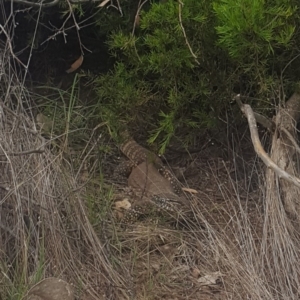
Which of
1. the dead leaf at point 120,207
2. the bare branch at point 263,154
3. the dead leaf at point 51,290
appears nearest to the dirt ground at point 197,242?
the dead leaf at point 120,207

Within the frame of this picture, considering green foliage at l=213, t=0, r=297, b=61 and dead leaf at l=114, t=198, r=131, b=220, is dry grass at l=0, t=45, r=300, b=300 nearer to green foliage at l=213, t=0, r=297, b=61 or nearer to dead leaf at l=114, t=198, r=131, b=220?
dead leaf at l=114, t=198, r=131, b=220

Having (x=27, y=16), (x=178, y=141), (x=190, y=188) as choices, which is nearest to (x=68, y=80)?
(x=27, y=16)

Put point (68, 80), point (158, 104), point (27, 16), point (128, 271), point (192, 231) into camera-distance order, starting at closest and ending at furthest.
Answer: point (128, 271)
point (192, 231)
point (158, 104)
point (27, 16)
point (68, 80)

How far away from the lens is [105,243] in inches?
150

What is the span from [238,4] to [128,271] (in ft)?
5.33

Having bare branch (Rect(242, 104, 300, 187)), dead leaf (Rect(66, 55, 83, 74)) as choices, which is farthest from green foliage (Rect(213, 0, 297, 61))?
dead leaf (Rect(66, 55, 83, 74))

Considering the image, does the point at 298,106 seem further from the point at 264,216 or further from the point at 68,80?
the point at 68,80

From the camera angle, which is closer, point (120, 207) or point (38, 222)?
point (38, 222)

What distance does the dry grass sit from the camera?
3.54m

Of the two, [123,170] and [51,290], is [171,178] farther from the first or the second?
[51,290]

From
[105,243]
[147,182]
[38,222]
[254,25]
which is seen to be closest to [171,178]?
[147,182]

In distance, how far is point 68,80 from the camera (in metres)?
5.66

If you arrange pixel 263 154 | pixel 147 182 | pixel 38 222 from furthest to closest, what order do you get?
pixel 147 182, pixel 38 222, pixel 263 154

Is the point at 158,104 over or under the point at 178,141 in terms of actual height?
over
